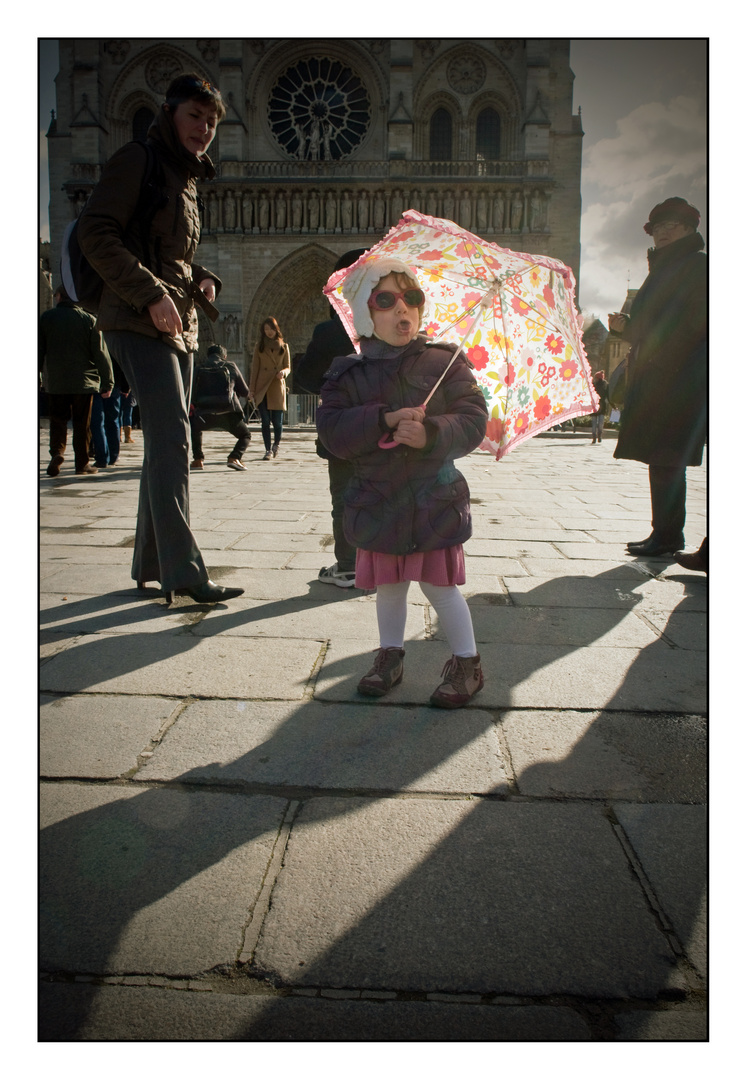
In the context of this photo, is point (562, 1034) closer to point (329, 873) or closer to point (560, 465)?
point (329, 873)

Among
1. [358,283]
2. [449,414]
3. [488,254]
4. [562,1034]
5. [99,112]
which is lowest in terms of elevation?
[562,1034]

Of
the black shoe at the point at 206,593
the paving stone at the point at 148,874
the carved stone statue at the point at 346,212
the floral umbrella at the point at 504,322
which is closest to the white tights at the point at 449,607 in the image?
the floral umbrella at the point at 504,322

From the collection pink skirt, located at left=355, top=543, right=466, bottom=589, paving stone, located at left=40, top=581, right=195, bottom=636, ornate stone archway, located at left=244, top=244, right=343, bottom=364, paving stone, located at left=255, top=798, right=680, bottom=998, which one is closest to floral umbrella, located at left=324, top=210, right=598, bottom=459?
pink skirt, located at left=355, top=543, right=466, bottom=589

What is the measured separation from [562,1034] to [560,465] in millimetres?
11585

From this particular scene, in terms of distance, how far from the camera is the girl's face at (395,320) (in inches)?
92.1

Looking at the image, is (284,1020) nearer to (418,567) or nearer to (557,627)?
(418,567)

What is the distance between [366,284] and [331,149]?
3004 centimetres

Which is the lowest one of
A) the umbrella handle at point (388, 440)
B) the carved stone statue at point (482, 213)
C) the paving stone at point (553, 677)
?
the paving stone at point (553, 677)

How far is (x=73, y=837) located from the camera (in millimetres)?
1680

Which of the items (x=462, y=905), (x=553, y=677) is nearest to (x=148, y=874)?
(x=462, y=905)

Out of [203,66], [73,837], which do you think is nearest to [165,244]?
[73,837]

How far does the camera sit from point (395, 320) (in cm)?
236

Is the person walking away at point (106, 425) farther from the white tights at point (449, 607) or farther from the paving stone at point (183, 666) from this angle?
the white tights at point (449, 607)

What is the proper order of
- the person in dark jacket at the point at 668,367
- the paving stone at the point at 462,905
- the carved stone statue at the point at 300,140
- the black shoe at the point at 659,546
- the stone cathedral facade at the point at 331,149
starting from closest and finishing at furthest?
the paving stone at the point at 462,905 → the person in dark jacket at the point at 668,367 → the black shoe at the point at 659,546 → the stone cathedral facade at the point at 331,149 → the carved stone statue at the point at 300,140
